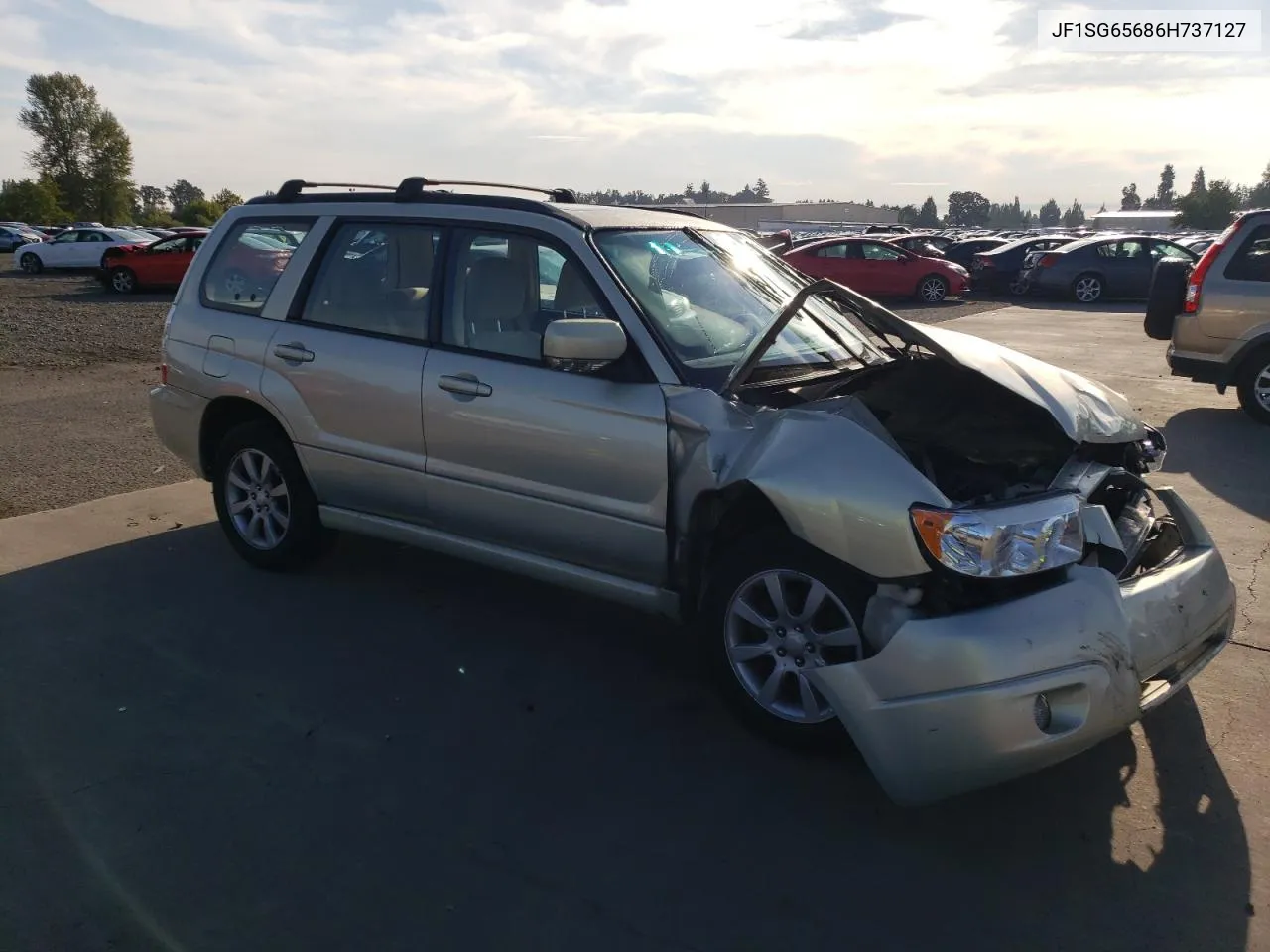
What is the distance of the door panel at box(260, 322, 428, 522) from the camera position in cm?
467

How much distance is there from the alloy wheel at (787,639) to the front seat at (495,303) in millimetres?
1570

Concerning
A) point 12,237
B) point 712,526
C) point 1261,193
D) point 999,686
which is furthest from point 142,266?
point 1261,193

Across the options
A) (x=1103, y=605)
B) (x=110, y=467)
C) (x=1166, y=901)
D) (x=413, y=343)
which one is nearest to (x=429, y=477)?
(x=413, y=343)

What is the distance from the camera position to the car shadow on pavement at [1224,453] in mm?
6945

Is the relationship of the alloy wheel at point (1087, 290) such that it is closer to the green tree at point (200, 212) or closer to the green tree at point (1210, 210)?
the green tree at point (1210, 210)

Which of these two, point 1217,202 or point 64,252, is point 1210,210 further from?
point 64,252

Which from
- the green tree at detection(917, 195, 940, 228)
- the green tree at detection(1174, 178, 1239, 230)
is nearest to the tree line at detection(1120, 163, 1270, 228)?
the green tree at detection(1174, 178, 1239, 230)

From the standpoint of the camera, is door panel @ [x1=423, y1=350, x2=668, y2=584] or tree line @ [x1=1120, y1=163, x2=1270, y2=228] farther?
tree line @ [x1=1120, y1=163, x2=1270, y2=228]

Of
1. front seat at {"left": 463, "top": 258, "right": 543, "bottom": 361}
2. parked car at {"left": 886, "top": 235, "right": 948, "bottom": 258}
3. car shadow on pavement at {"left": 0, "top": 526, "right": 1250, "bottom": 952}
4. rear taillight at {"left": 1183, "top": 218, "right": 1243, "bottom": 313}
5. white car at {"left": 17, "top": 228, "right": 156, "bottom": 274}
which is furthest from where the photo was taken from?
white car at {"left": 17, "top": 228, "right": 156, "bottom": 274}

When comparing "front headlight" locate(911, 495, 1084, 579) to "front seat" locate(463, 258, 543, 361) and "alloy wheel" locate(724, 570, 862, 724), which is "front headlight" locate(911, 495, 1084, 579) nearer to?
"alloy wheel" locate(724, 570, 862, 724)

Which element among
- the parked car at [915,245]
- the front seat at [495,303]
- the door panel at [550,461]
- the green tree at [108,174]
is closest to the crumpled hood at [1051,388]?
the door panel at [550,461]

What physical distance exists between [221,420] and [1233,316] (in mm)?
8157

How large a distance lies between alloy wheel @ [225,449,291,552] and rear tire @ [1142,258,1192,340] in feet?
26.0

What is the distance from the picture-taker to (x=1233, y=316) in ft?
29.6
